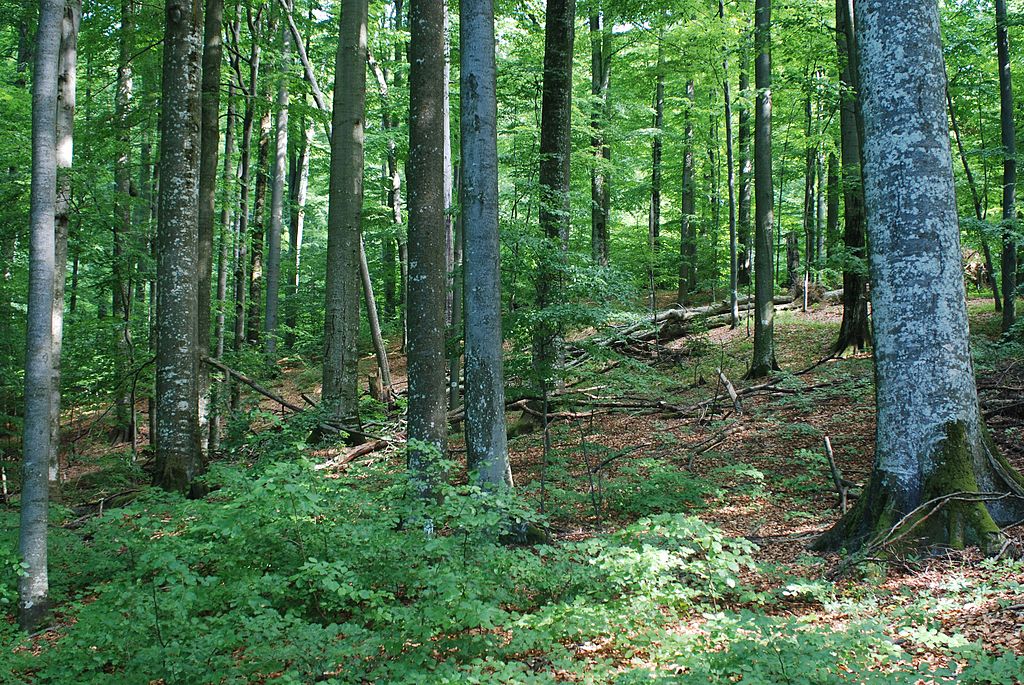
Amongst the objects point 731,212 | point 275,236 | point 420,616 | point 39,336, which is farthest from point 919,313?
point 275,236

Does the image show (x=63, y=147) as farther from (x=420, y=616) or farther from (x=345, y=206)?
(x=420, y=616)

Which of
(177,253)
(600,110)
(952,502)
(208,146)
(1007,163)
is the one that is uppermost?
(600,110)

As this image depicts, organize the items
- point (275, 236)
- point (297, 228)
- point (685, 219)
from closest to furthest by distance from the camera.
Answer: point (275, 236)
point (685, 219)
point (297, 228)

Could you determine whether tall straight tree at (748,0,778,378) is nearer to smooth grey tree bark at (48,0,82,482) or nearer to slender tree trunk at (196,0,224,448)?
slender tree trunk at (196,0,224,448)

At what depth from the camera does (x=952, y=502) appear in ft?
15.3

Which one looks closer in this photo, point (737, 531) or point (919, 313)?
point (919, 313)

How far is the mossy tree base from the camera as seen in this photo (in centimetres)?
457

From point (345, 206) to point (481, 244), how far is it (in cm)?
467

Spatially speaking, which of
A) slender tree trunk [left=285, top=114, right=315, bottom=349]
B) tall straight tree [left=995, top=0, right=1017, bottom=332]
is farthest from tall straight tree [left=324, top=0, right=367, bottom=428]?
tall straight tree [left=995, top=0, right=1017, bottom=332]

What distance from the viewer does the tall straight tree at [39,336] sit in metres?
5.25

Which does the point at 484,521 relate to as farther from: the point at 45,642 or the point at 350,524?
the point at 45,642

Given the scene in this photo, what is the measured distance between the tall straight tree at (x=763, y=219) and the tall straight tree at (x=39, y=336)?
10738mm

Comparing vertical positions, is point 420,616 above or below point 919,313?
below

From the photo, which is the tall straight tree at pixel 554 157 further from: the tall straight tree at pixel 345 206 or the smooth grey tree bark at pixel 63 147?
the smooth grey tree bark at pixel 63 147
